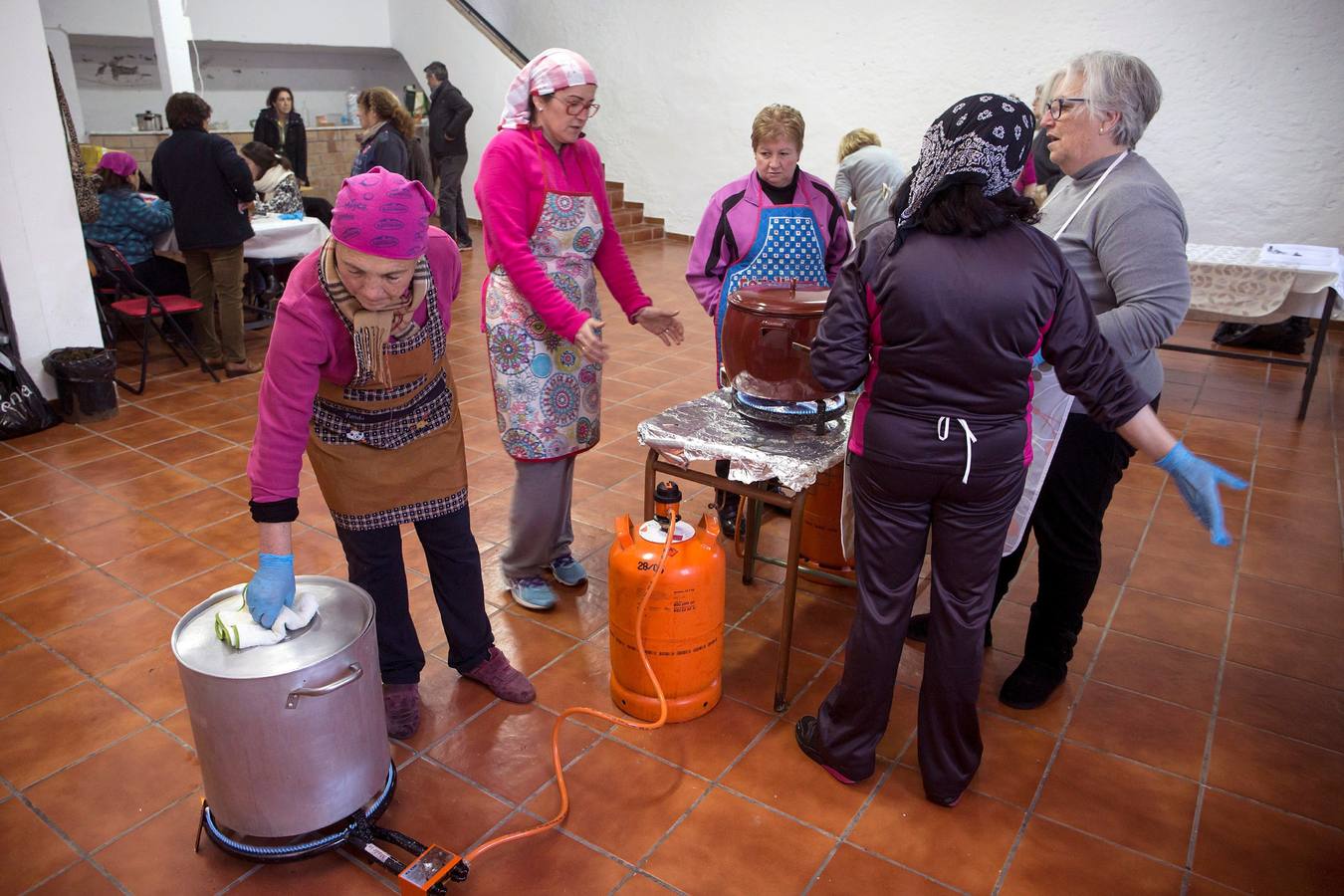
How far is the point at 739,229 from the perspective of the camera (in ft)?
9.34

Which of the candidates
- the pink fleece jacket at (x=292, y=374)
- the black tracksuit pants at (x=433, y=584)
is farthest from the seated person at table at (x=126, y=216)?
the pink fleece jacket at (x=292, y=374)

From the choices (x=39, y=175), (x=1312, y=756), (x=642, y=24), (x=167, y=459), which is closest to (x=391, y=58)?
(x=642, y=24)

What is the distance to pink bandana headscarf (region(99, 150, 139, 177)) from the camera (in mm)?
4861

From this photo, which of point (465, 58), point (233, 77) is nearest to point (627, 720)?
point (465, 58)

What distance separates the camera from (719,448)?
88.0 inches

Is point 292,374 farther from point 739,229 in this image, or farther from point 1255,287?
point 1255,287

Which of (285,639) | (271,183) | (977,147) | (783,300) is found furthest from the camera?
(271,183)

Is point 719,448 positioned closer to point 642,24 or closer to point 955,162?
point 955,162

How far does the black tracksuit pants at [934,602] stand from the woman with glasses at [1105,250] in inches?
17.0

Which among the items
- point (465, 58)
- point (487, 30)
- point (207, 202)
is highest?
point (487, 30)

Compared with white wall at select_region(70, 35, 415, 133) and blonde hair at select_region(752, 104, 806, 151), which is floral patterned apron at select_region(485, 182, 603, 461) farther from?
white wall at select_region(70, 35, 415, 133)

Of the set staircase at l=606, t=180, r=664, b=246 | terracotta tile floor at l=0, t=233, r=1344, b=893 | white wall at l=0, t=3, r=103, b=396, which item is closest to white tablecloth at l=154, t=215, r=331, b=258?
white wall at l=0, t=3, r=103, b=396

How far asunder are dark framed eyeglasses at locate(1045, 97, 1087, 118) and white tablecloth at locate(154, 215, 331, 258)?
14.2 feet

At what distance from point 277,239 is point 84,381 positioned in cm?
157
